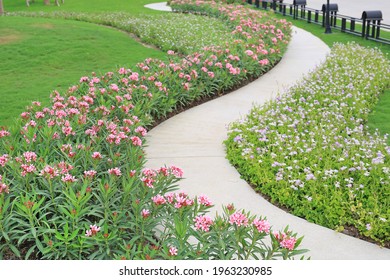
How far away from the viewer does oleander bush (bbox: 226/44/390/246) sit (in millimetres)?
4883

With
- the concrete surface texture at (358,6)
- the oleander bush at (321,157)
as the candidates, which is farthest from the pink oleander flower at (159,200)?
the concrete surface texture at (358,6)

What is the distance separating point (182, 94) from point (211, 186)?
3158 mm

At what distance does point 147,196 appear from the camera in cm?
436

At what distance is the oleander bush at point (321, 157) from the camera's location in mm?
4883

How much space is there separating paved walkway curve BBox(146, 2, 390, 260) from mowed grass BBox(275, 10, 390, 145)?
1.77 m

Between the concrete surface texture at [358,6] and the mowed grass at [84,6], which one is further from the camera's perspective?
the mowed grass at [84,6]

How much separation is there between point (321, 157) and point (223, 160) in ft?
3.95

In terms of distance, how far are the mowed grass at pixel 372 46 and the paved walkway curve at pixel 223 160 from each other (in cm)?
177

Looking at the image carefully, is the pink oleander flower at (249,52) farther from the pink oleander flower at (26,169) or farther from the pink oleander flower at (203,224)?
the pink oleander flower at (203,224)

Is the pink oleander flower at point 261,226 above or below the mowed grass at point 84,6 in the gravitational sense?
above

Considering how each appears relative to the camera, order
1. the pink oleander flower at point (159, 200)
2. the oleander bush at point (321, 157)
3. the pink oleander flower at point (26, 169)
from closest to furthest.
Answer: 1. the pink oleander flower at point (159, 200)
2. the pink oleander flower at point (26, 169)
3. the oleander bush at point (321, 157)

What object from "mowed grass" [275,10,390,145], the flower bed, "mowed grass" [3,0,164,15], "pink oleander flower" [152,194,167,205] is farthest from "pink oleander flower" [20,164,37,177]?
"mowed grass" [3,0,164,15]

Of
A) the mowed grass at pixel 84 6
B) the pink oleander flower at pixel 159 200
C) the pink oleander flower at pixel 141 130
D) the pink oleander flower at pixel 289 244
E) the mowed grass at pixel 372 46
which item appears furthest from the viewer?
the mowed grass at pixel 84 6

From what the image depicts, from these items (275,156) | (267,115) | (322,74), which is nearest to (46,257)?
(275,156)
